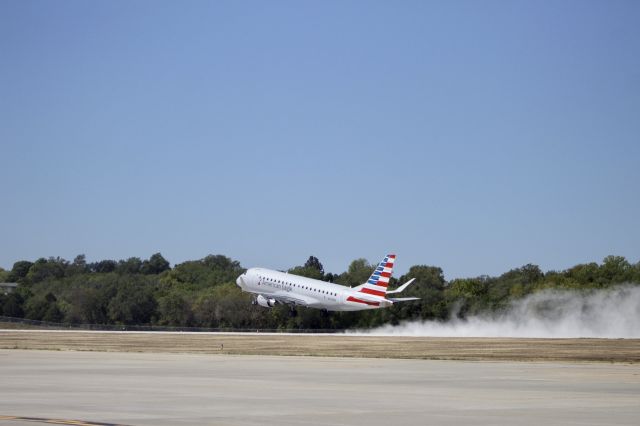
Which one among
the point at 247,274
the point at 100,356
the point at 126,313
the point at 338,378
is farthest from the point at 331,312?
the point at 338,378

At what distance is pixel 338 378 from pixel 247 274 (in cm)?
10866

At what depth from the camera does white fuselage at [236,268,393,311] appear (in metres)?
139

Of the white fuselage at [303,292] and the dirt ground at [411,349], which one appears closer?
the dirt ground at [411,349]

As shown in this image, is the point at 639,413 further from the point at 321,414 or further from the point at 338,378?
the point at 338,378

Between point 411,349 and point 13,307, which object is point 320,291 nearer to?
point 13,307

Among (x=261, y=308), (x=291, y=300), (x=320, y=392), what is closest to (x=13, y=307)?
(x=261, y=308)

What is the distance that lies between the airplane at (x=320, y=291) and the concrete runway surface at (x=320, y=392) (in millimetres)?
76637

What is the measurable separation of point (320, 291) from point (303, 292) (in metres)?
3.55

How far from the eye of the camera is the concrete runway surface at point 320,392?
94.9 feet

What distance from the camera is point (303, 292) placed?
484 ft

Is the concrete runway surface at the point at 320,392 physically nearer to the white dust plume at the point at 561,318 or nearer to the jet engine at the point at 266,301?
the white dust plume at the point at 561,318

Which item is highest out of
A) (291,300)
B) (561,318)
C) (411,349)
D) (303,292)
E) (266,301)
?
(303,292)

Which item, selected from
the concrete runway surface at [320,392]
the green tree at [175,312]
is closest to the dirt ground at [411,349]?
the concrete runway surface at [320,392]

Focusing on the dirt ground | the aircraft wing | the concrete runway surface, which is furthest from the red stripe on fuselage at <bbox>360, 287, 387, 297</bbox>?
the concrete runway surface
